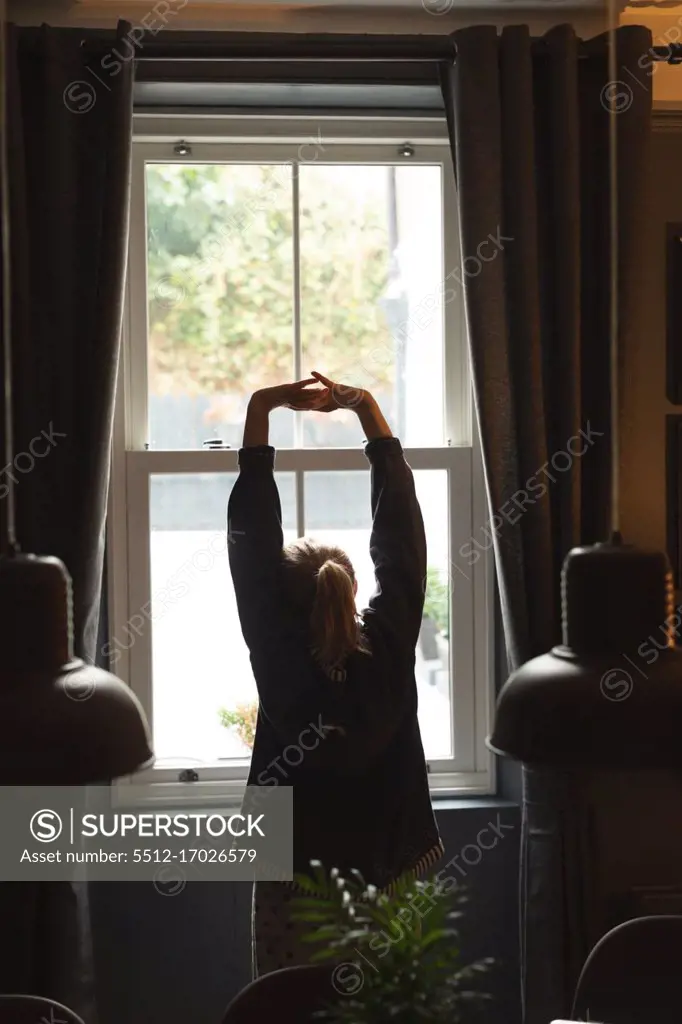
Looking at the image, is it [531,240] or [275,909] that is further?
[531,240]

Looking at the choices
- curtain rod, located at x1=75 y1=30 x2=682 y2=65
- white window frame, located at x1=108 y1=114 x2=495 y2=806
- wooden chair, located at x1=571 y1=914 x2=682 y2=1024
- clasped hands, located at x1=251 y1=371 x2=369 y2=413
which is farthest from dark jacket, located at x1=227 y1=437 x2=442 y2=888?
curtain rod, located at x1=75 y1=30 x2=682 y2=65

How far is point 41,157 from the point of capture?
2.39 meters

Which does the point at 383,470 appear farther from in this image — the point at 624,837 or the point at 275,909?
the point at 624,837

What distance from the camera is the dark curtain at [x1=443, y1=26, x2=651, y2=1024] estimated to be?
2430 mm

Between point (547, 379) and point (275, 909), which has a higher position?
point (547, 379)

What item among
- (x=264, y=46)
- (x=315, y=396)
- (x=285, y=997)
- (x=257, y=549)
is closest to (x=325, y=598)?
(x=257, y=549)

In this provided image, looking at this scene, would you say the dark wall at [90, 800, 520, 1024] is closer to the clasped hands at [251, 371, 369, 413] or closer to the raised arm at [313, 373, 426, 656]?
the raised arm at [313, 373, 426, 656]

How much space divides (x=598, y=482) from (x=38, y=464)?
127 cm

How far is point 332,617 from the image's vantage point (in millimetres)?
1977

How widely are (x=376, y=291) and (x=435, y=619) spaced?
2.82 ft

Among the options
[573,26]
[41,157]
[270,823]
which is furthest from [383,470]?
[573,26]

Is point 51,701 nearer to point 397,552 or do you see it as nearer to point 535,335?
point 397,552

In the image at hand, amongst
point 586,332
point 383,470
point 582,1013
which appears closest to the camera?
point 582,1013

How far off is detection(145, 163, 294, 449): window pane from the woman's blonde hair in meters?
0.71
